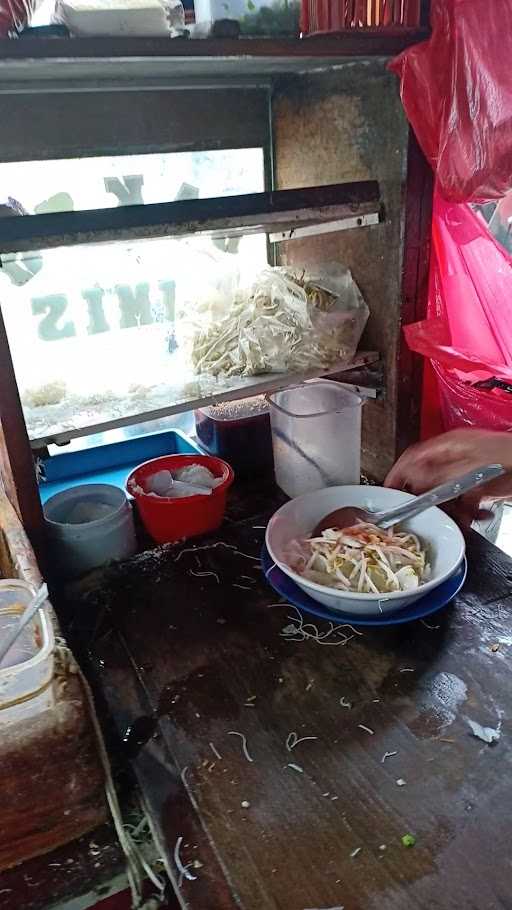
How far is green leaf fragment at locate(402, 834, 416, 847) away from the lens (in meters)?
0.71

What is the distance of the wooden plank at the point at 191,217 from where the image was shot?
95 cm

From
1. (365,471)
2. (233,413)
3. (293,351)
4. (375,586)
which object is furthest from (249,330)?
(375,586)

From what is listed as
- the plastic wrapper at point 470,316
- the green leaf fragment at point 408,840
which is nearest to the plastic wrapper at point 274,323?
the plastic wrapper at point 470,316

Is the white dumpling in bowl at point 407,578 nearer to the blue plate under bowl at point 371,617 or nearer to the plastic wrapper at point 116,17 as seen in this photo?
the blue plate under bowl at point 371,617

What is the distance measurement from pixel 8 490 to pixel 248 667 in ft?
1.68

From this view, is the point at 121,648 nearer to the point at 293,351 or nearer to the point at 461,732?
the point at 461,732

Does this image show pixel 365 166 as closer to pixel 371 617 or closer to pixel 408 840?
pixel 371 617

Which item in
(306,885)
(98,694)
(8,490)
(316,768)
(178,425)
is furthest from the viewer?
(178,425)

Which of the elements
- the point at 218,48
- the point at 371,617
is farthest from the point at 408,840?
the point at 218,48

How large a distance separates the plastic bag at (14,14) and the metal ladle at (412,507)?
899mm

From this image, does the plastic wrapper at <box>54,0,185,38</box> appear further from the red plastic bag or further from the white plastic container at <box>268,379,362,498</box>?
the white plastic container at <box>268,379,362,498</box>

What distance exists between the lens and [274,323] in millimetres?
1314

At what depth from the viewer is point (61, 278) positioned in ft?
3.92

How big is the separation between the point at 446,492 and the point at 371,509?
0.18m
